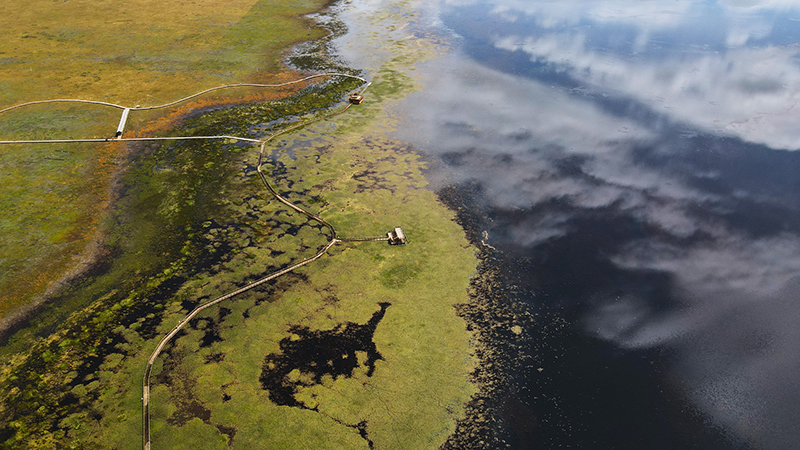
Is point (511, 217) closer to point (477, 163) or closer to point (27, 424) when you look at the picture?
point (477, 163)

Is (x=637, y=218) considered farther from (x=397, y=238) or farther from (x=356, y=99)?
(x=356, y=99)

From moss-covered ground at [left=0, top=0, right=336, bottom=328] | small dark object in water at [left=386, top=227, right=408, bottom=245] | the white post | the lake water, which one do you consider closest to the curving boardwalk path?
the white post

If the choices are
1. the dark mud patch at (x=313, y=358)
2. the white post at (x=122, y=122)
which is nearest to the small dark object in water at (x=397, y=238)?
the dark mud patch at (x=313, y=358)

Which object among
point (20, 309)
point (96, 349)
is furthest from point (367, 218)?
point (20, 309)

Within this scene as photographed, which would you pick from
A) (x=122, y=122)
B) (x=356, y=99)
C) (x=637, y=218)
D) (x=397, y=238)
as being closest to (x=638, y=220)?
(x=637, y=218)

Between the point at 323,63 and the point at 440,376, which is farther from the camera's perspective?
the point at 323,63

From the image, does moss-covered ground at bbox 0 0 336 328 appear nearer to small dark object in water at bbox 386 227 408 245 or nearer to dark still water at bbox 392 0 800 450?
small dark object in water at bbox 386 227 408 245
